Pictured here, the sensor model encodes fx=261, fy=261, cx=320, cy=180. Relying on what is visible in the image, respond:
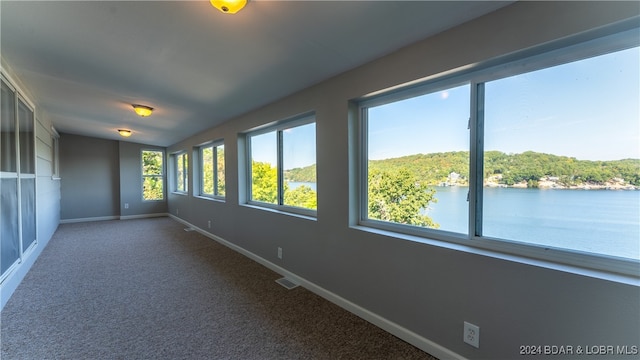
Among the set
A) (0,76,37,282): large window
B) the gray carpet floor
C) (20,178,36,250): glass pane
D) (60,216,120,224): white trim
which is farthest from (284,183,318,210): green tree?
(60,216,120,224): white trim

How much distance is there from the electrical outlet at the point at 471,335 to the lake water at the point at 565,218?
0.58 metres

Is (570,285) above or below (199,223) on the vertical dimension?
above

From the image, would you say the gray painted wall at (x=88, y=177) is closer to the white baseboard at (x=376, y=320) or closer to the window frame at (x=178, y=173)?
the window frame at (x=178, y=173)

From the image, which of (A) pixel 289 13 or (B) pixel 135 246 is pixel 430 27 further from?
(B) pixel 135 246

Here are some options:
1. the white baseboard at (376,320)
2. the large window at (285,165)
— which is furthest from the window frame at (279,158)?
the white baseboard at (376,320)

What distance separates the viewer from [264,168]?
155 inches

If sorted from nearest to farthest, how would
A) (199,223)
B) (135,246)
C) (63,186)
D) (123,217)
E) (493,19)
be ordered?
1. (493,19)
2. (135,246)
3. (199,223)
4. (63,186)
5. (123,217)

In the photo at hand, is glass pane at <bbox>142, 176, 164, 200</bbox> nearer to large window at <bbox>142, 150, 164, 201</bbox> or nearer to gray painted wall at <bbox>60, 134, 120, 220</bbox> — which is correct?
large window at <bbox>142, 150, 164, 201</bbox>

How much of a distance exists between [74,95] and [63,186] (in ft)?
15.7

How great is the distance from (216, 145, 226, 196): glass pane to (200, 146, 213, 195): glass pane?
1.41 ft

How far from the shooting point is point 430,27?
165 cm

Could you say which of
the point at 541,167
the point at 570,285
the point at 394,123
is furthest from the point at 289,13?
the point at 570,285

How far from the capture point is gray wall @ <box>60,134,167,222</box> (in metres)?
6.86

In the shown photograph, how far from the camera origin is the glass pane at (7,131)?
2491 millimetres
